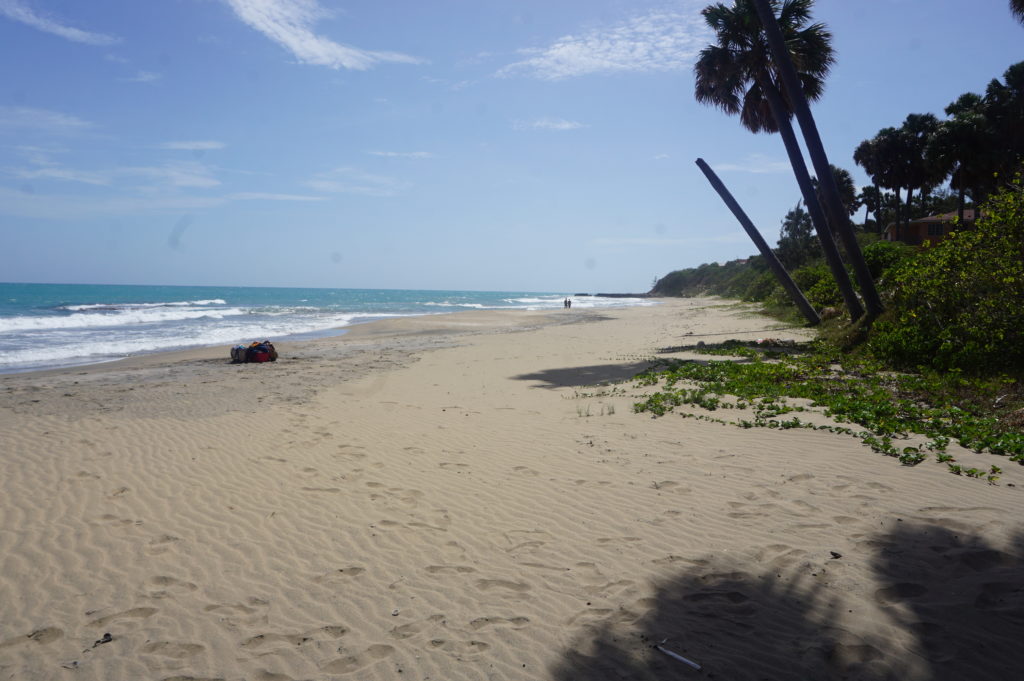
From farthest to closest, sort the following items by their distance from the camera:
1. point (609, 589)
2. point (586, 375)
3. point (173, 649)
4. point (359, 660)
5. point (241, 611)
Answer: point (586, 375) < point (609, 589) < point (241, 611) < point (173, 649) < point (359, 660)

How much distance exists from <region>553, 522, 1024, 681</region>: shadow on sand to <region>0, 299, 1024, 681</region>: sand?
14 mm

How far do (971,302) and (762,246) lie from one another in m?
9.41

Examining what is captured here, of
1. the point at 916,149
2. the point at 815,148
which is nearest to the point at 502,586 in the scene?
the point at 815,148

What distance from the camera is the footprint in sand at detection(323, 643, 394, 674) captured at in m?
3.19

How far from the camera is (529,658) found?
3.24 metres

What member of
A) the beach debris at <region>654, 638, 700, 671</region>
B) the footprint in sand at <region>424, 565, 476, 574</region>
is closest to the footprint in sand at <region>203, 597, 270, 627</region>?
the footprint in sand at <region>424, 565, 476, 574</region>

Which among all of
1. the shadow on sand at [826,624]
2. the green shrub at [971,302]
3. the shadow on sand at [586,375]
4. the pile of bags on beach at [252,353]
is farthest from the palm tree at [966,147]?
the shadow on sand at [826,624]

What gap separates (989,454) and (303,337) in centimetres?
2486

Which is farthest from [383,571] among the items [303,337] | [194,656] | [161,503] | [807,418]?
[303,337]

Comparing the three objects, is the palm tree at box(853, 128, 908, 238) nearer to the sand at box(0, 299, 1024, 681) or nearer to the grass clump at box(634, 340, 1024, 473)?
the grass clump at box(634, 340, 1024, 473)

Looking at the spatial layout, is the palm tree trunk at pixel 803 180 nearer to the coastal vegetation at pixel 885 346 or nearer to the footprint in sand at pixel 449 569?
the coastal vegetation at pixel 885 346

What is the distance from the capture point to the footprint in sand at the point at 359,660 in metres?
3.19

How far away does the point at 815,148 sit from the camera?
45.3 feet

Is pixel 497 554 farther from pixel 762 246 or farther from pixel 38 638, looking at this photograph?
pixel 762 246
